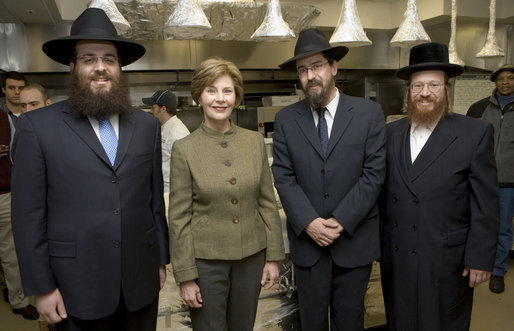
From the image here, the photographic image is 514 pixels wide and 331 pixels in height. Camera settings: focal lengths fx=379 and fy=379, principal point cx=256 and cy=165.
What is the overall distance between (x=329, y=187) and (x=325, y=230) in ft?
0.67

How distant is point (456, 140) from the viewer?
177 cm

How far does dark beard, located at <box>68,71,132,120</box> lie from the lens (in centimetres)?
141

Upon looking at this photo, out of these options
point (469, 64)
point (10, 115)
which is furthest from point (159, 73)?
point (469, 64)

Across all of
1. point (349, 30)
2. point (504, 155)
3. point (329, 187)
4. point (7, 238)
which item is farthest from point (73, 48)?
point (504, 155)

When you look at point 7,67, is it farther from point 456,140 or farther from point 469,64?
point 469,64

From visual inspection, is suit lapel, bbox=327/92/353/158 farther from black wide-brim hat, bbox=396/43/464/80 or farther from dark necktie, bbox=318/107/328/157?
black wide-brim hat, bbox=396/43/464/80

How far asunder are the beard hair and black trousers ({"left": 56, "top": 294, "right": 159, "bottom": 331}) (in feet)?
4.90

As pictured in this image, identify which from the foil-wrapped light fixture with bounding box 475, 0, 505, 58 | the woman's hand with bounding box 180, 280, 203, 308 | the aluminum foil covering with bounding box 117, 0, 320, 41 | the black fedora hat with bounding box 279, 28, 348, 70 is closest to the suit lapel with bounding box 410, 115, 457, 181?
the black fedora hat with bounding box 279, 28, 348, 70

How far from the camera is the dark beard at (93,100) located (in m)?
1.41

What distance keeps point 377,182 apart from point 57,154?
1.34 m

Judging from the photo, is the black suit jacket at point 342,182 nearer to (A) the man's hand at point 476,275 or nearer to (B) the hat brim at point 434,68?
(B) the hat brim at point 434,68

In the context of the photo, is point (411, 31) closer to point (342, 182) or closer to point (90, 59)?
point (342, 182)

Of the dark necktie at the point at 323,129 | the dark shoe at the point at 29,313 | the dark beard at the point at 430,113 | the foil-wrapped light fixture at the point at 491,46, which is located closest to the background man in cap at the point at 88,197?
the dark necktie at the point at 323,129

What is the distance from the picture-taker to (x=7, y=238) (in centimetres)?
310
